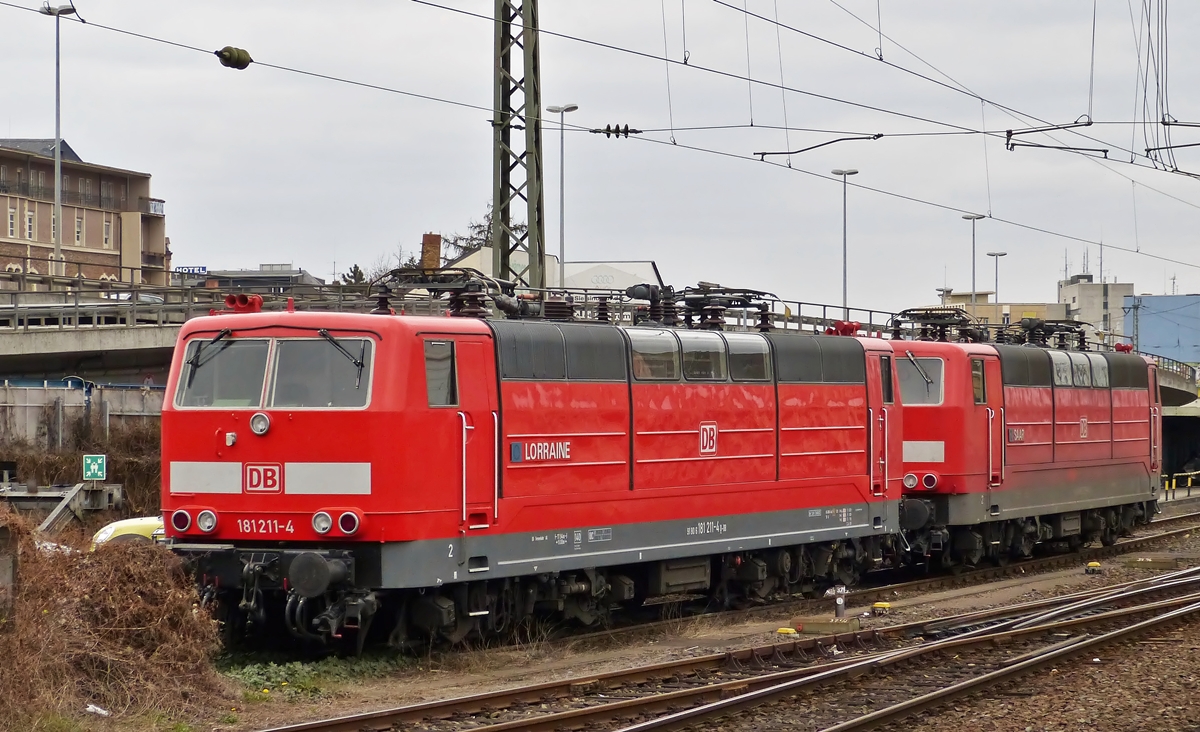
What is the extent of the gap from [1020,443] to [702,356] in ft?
29.9

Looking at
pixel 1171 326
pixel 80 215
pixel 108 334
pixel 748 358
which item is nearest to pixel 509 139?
pixel 748 358

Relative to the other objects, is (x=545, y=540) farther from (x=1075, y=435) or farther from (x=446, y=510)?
(x=1075, y=435)

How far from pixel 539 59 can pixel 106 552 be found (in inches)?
400

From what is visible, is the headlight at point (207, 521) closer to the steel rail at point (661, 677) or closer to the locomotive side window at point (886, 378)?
the steel rail at point (661, 677)

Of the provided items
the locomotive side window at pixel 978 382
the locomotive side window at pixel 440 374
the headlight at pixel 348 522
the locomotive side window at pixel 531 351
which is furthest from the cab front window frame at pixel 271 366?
the locomotive side window at pixel 978 382

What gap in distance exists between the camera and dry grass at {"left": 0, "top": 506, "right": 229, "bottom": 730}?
10078 mm

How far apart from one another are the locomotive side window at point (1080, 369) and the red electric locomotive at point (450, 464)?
10277 mm

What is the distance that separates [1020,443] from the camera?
2416 centimetres

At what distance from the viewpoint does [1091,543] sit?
97.4 ft

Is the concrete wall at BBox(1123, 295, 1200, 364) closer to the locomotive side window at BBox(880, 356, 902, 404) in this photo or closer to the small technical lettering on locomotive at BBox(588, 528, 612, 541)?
the locomotive side window at BBox(880, 356, 902, 404)

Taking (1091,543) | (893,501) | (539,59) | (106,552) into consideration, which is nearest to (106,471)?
(539,59)

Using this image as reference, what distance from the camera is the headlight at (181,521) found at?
13617 millimetres

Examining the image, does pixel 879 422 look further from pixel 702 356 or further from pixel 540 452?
pixel 540 452

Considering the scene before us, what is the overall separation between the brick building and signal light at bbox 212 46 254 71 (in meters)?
61.6
